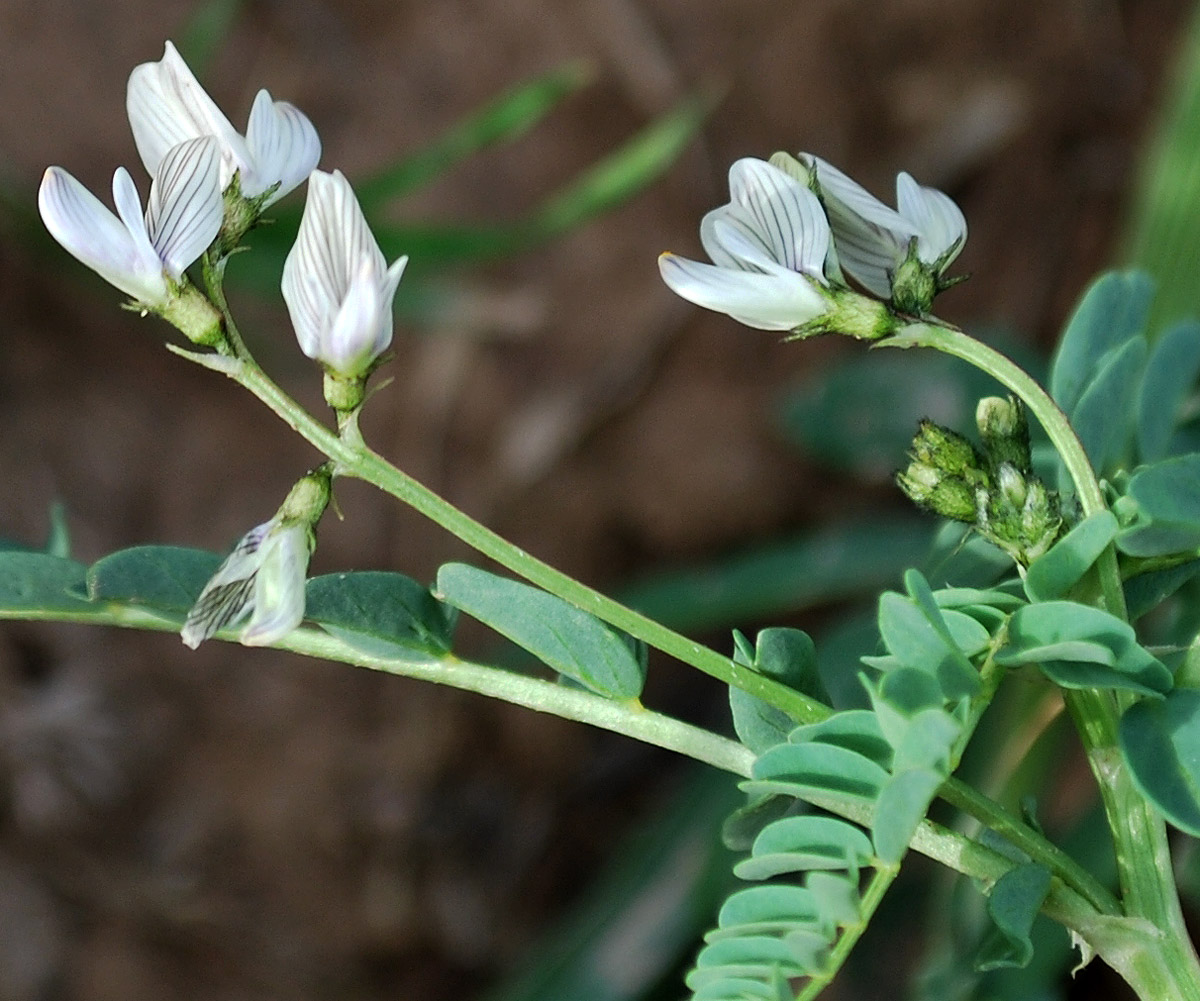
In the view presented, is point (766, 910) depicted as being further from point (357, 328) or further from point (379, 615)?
point (357, 328)

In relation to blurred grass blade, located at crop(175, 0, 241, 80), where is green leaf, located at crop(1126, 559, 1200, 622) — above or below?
below

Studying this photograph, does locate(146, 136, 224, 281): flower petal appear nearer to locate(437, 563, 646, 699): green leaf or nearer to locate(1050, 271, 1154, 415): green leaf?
locate(437, 563, 646, 699): green leaf

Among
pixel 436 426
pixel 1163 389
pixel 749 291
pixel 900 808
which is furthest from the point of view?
pixel 436 426

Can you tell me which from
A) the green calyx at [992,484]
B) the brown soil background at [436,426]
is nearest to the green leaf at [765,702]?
the green calyx at [992,484]

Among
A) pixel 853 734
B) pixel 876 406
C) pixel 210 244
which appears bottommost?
pixel 876 406

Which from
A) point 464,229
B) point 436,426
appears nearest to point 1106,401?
point 464,229

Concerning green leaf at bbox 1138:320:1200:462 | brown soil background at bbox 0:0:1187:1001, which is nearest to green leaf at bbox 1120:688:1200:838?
green leaf at bbox 1138:320:1200:462

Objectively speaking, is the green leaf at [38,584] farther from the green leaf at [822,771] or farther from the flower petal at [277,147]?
the green leaf at [822,771]
